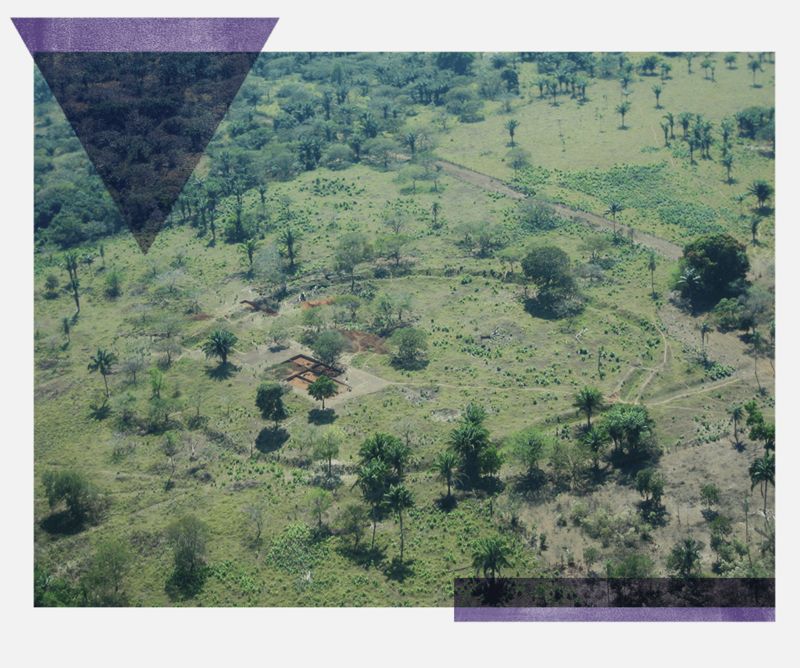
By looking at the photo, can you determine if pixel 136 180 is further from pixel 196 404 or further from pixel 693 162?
pixel 693 162

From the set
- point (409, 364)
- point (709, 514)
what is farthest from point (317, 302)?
point (709, 514)

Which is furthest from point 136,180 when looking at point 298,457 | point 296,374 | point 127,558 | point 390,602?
point 390,602

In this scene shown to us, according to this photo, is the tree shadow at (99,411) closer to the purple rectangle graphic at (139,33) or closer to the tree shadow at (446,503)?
the purple rectangle graphic at (139,33)

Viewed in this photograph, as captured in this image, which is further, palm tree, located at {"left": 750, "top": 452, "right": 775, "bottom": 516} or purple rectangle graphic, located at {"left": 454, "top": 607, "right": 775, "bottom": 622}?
palm tree, located at {"left": 750, "top": 452, "right": 775, "bottom": 516}

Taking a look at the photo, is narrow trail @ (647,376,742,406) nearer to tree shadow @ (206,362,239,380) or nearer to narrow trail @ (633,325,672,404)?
narrow trail @ (633,325,672,404)

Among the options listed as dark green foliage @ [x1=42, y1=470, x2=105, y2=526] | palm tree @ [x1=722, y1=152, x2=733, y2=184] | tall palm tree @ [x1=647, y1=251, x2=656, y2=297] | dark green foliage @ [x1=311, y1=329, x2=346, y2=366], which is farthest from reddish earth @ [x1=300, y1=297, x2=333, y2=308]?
palm tree @ [x1=722, y1=152, x2=733, y2=184]

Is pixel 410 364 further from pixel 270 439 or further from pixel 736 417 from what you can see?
pixel 736 417
